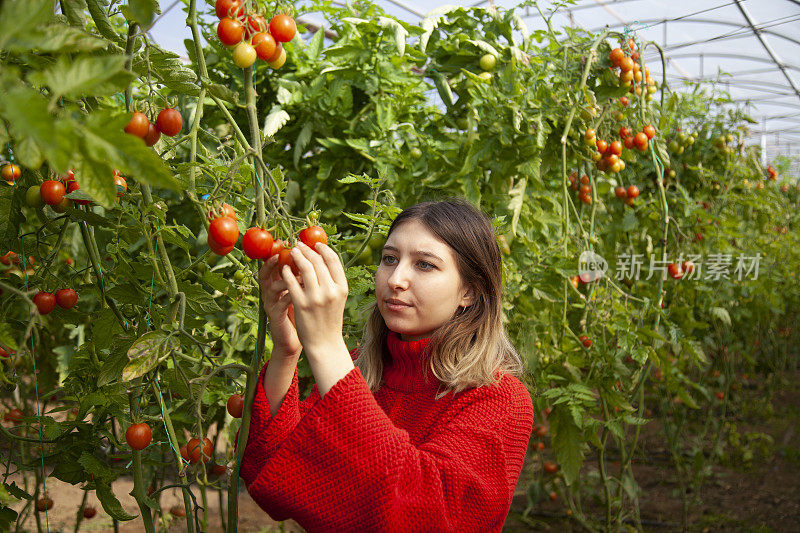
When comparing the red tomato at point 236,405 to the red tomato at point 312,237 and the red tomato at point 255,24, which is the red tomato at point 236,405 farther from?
the red tomato at point 255,24

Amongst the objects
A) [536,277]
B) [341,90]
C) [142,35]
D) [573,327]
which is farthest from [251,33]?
[573,327]

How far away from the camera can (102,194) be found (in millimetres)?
497

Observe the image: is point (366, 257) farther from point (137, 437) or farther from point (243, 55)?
point (243, 55)

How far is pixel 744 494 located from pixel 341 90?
3057mm

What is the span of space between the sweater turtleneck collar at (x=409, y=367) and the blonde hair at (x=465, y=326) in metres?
0.02

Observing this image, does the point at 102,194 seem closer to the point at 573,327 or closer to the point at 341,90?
the point at 341,90

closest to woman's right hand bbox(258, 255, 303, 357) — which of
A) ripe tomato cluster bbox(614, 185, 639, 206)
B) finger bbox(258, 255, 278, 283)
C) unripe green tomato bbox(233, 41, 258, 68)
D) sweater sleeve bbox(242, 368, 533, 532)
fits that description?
finger bbox(258, 255, 278, 283)

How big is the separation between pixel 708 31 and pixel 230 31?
24.6ft

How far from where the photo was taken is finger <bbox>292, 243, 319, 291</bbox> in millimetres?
708

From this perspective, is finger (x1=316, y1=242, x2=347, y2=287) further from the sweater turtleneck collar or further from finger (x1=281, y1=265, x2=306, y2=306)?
the sweater turtleneck collar

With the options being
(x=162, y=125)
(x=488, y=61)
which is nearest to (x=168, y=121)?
(x=162, y=125)

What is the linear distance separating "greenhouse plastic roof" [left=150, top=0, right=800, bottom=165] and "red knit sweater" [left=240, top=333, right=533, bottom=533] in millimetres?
3947

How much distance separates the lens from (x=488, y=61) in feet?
6.14

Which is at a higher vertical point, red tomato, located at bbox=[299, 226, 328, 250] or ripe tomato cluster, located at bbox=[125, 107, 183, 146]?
ripe tomato cluster, located at bbox=[125, 107, 183, 146]
